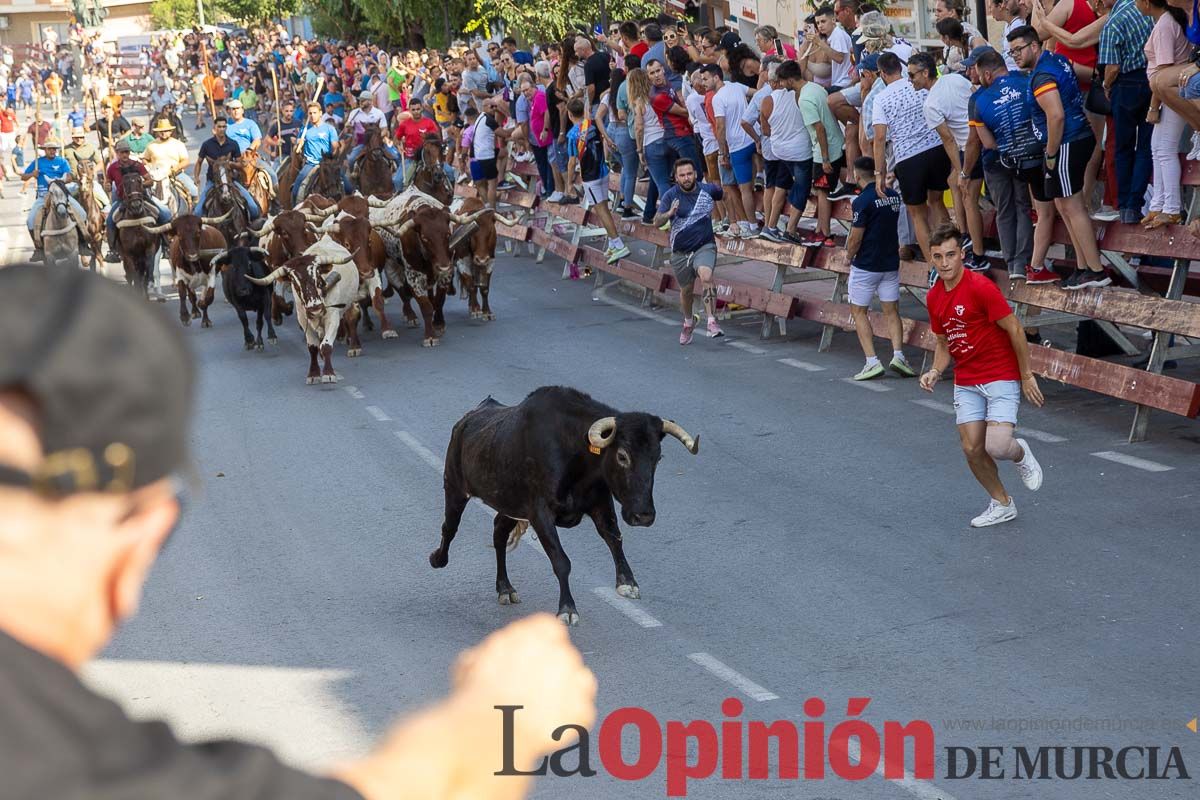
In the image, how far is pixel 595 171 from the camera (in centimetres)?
2272

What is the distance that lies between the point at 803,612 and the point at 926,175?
21.8 feet

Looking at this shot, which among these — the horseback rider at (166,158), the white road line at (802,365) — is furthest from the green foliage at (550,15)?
the white road line at (802,365)

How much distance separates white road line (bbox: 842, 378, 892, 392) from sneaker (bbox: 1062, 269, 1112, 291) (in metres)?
2.48

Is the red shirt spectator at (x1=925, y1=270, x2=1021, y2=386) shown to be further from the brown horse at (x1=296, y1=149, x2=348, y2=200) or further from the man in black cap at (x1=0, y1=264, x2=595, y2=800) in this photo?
the brown horse at (x1=296, y1=149, x2=348, y2=200)

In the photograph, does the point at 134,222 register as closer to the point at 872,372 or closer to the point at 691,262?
the point at 691,262

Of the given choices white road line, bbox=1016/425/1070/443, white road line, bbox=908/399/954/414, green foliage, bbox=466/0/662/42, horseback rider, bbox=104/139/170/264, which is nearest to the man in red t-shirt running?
white road line, bbox=1016/425/1070/443

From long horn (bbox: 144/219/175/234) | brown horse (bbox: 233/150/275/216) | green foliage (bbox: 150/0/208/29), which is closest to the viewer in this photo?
long horn (bbox: 144/219/175/234)

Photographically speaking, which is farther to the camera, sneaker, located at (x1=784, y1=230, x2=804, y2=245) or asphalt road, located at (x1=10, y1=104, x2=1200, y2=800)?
sneaker, located at (x1=784, y1=230, x2=804, y2=245)

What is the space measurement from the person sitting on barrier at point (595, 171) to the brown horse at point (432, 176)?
2108 millimetres

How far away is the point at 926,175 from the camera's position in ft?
48.1

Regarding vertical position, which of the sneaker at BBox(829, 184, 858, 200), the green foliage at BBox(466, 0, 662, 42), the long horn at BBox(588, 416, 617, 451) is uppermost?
the green foliage at BBox(466, 0, 662, 42)

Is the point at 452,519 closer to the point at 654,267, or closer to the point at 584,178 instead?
the point at 654,267

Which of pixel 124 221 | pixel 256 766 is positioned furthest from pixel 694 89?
pixel 256 766

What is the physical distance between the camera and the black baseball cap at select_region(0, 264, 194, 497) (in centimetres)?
125
